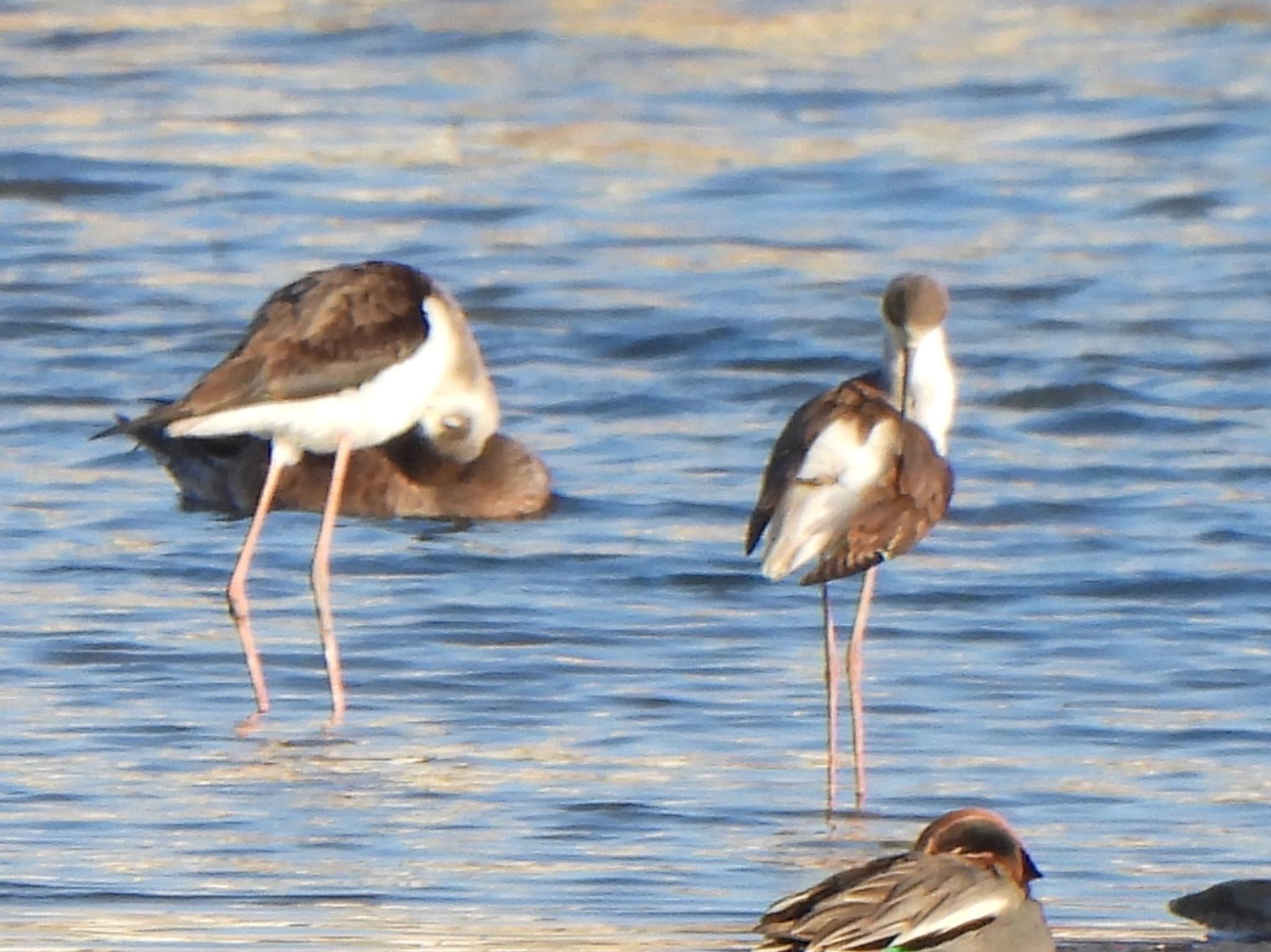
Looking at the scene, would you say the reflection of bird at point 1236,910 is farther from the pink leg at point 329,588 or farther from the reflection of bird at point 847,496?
the pink leg at point 329,588

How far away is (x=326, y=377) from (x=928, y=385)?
204 cm

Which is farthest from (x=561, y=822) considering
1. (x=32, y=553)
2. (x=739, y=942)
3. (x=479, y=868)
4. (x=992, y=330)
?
(x=992, y=330)

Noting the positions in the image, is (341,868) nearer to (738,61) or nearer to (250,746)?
(250,746)

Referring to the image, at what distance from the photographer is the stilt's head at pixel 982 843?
6.37 meters

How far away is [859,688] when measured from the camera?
9.42m

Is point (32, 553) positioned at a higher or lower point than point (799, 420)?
lower

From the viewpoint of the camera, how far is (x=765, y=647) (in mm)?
10188

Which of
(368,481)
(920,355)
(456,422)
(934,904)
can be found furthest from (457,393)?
(934,904)

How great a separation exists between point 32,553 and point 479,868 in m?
4.09

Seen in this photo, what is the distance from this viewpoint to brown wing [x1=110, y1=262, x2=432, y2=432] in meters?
10.5

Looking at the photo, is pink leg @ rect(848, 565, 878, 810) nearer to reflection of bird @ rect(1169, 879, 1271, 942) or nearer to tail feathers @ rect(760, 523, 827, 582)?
tail feathers @ rect(760, 523, 827, 582)

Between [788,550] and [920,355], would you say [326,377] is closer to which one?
[920,355]

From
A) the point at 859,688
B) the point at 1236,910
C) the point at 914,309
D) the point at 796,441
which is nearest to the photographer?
the point at 1236,910

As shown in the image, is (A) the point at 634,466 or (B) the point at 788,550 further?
(A) the point at 634,466
